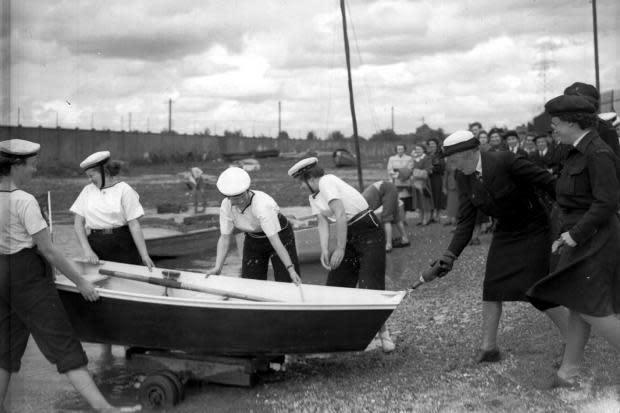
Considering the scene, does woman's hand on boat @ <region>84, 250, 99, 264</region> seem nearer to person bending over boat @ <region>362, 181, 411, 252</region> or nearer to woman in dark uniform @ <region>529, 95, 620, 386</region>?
woman in dark uniform @ <region>529, 95, 620, 386</region>

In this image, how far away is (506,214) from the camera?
18.4ft

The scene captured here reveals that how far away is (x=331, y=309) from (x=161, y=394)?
4.55ft

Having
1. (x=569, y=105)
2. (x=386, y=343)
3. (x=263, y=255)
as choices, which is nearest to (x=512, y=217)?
(x=569, y=105)

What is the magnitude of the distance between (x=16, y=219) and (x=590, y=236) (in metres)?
3.61

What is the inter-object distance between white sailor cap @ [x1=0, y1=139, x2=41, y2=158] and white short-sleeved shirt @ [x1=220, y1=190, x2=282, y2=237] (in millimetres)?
1827

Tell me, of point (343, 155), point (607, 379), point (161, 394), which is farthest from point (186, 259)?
point (343, 155)

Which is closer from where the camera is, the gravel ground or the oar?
the gravel ground

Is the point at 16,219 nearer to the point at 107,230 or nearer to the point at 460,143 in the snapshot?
the point at 107,230

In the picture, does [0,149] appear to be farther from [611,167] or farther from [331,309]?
[611,167]

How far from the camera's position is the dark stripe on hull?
18.3 ft

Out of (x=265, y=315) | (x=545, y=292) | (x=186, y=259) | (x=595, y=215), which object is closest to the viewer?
(x=595, y=215)

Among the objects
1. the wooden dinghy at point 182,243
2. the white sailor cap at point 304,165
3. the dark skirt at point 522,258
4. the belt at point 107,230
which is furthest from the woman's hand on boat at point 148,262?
the wooden dinghy at point 182,243

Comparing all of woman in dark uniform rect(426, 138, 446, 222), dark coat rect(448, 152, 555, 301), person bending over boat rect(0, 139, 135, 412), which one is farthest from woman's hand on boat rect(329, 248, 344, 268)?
woman in dark uniform rect(426, 138, 446, 222)

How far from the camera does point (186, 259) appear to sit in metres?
14.7
